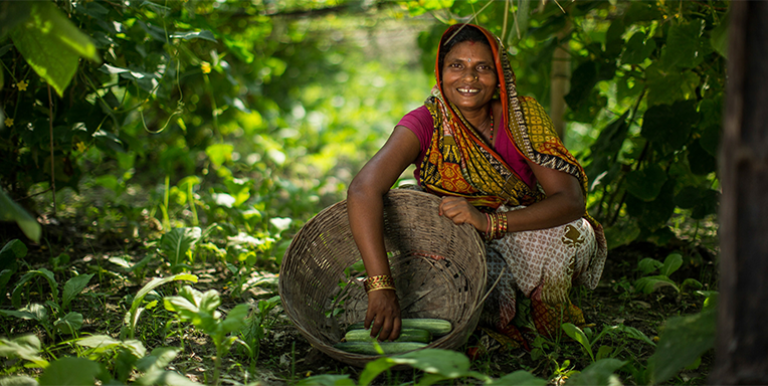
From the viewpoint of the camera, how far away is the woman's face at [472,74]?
7.38 feet

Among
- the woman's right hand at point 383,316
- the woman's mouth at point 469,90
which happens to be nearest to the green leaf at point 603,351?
the woman's right hand at point 383,316

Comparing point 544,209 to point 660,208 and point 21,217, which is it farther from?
point 21,217

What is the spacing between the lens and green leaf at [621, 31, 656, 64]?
101 inches

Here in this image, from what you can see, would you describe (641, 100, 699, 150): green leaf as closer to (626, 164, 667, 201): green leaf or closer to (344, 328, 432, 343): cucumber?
(626, 164, 667, 201): green leaf

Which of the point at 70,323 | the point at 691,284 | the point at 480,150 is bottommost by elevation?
the point at 691,284

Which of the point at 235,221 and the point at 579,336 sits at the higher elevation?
the point at 235,221

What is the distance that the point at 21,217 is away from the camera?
1.25 metres

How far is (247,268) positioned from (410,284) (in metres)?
0.84

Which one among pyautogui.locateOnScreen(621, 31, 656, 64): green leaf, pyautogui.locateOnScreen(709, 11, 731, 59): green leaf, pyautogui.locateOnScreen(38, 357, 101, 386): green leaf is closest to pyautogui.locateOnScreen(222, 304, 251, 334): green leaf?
pyautogui.locateOnScreen(38, 357, 101, 386): green leaf

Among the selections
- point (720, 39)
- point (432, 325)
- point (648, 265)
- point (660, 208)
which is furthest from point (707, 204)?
point (432, 325)

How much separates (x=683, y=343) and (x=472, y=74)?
1.32 meters

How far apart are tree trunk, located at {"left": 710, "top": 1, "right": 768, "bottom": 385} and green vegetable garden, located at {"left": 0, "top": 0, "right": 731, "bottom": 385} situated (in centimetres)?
23

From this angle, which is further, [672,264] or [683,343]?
[672,264]

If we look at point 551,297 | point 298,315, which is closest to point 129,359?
point 298,315
